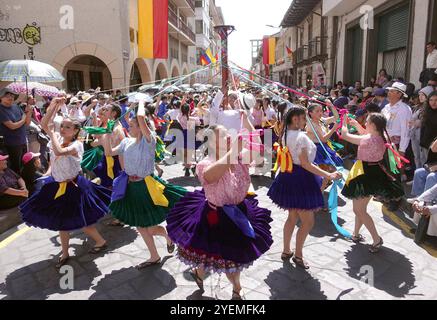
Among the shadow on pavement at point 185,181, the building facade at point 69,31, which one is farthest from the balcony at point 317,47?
the shadow on pavement at point 185,181

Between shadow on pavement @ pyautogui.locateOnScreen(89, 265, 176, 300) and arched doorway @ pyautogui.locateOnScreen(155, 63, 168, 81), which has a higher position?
arched doorway @ pyautogui.locateOnScreen(155, 63, 168, 81)

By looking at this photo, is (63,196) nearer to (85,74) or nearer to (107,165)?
(107,165)

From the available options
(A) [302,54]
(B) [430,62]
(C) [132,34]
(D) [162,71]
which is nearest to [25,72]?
(B) [430,62]

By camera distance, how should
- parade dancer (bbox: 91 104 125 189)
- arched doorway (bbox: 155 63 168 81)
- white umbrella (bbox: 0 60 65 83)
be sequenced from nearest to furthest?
parade dancer (bbox: 91 104 125 189)
white umbrella (bbox: 0 60 65 83)
arched doorway (bbox: 155 63 168 81)

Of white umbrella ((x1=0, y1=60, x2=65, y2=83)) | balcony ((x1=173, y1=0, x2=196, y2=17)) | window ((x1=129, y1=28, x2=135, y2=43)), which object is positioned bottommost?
white umbrella ((x1=0, y1=60, x2=65, y2=83))

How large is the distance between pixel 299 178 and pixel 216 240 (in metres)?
1.36

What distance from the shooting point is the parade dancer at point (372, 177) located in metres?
4.19

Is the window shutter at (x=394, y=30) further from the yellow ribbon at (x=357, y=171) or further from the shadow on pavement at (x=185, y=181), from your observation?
the yellow ribbon at (x=357, y=171)

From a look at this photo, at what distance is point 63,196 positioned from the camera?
4.05 m

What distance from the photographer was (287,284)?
3.63 metres

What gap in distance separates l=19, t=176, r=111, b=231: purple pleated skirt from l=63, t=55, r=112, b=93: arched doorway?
49.4 feet

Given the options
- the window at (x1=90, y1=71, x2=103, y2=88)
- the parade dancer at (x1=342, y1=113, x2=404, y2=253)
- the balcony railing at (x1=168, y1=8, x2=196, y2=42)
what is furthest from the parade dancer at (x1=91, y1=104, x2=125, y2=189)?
the balcony railing at (x1=168, y1=8, x2=196, y2=42)

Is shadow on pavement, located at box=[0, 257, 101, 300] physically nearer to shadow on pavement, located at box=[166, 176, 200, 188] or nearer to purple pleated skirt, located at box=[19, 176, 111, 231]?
purple pleated skirt, located at box=[19, 176, 111, 231]

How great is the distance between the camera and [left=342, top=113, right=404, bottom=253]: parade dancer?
4.19 m
